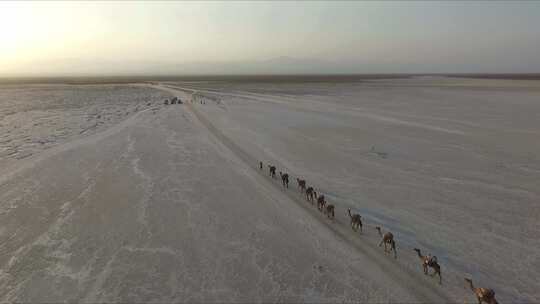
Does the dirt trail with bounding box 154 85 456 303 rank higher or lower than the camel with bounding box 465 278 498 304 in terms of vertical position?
lower

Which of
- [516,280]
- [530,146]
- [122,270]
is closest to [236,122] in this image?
[530,146]

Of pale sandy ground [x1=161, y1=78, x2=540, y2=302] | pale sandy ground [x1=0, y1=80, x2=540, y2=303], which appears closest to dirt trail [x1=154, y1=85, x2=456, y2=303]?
pale sandy ground [x1=0, y1=80, x2=540, y2=303]

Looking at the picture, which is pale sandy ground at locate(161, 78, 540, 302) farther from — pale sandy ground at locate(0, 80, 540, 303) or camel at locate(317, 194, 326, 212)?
camel at locate(317, 194, 326, 212)

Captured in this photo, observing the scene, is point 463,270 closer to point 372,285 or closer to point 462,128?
point 372,285

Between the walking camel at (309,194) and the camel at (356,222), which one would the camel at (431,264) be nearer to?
the camel at (356,222)

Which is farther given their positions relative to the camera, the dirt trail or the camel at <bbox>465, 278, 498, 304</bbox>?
the dirt trail

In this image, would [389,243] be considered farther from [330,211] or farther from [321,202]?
[321,202]

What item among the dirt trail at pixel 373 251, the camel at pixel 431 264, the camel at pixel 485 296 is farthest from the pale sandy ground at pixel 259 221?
the camel at pixel 485 296

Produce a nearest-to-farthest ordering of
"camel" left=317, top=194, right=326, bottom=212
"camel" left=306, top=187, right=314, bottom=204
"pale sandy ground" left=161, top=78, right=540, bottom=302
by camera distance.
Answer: "pale sandy ground" left=161, top=78, right=540, bottom=302, "camel" left=317, top=194, right=326, bottom=212, "camel" left=306, top=187, right=314, bottom=204

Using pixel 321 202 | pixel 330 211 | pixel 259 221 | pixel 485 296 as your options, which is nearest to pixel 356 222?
pixel 330 211
